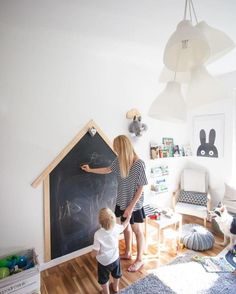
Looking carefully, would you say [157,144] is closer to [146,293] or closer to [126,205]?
[126,205]

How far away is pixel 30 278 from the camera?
1.65m

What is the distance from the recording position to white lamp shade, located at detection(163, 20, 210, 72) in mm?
827

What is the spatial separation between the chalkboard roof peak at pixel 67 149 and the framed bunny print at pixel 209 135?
1.91 m

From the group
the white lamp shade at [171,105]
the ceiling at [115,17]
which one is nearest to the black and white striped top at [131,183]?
the white lamp shade at [171,105]

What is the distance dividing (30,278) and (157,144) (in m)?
2.36

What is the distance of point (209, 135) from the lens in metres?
3.36

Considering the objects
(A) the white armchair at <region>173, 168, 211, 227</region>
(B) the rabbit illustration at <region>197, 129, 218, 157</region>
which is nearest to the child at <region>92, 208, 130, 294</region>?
(A) the white armchair at <region>173, 168, 211, 227</region>

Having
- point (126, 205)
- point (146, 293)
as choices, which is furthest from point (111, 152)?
point (146, 293)

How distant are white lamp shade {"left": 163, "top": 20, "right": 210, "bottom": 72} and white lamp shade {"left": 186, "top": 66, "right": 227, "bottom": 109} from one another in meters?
0.06

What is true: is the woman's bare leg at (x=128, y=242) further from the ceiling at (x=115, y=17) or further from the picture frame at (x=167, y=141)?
the ceiling at (x=115, y=17)

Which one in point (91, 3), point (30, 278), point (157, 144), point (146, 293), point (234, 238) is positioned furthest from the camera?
point (157, 144)

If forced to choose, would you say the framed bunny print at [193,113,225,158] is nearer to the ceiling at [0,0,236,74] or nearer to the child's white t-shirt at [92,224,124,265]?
the ceiling at [0,0,236,74]

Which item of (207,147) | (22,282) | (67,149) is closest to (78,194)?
(67,149)

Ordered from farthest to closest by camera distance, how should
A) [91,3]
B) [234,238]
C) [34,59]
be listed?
[234,238] < [34,59] < [91,3]
